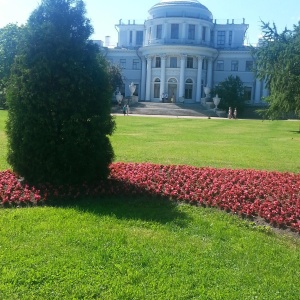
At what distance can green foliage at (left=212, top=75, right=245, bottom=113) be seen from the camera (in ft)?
170

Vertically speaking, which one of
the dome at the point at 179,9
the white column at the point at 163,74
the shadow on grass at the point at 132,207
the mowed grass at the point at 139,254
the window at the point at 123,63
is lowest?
the mowed grass at the point at 139,254

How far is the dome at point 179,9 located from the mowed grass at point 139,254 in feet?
192

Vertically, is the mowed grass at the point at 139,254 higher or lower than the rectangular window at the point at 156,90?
lower

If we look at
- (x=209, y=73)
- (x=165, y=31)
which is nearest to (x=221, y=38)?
(x=209, y=73)

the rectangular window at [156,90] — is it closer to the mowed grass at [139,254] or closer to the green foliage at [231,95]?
the green foliage at [231,95]

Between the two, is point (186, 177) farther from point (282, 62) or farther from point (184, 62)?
point (184, 62)

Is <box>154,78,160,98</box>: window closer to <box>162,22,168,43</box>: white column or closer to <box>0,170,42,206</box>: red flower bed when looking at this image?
<box>162,22,168,43</box>: white column

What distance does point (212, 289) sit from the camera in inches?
160

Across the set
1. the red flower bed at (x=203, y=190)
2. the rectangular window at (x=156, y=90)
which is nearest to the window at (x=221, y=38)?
the rectangular window at (x=156, y=90)

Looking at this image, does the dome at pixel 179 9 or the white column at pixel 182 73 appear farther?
the dome at pixel 179 9

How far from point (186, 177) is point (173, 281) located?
15.9 feet

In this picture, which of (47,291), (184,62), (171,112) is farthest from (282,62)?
(184,62)

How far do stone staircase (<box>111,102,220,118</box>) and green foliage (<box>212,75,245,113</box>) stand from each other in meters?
1.90

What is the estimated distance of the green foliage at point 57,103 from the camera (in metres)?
7.35
